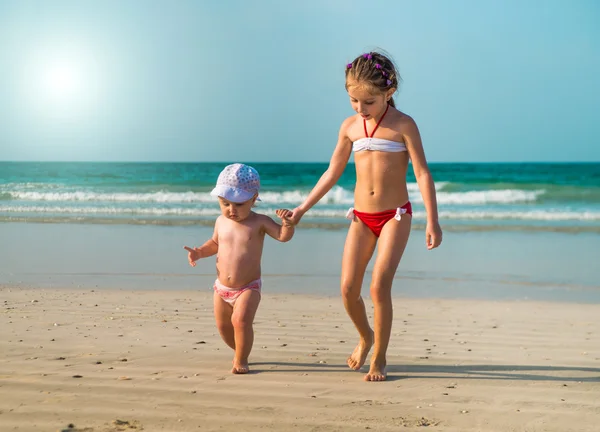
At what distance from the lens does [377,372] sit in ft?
14.2

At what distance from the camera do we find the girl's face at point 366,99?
4344mm

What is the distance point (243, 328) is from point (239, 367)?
0.23 metres

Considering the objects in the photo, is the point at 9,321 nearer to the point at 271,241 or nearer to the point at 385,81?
the point at 385,81

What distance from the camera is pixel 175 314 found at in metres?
6.38

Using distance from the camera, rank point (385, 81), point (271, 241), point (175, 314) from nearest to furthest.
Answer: point (385, 81)
point (175, 314)
point (271, 241)

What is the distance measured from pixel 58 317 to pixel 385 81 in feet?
11.3

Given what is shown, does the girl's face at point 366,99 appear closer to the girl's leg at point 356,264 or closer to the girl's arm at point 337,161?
the girl's arm at point 337,161

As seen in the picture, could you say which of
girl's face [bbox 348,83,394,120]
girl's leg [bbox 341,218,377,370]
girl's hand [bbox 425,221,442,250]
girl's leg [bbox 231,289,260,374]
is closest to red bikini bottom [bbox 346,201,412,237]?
girl's leg [bbox 341,218,377,370]

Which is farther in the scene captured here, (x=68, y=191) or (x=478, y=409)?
(x=68, y=191)

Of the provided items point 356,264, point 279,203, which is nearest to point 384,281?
point 356,264

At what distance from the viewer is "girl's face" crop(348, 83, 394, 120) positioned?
14.3 ft

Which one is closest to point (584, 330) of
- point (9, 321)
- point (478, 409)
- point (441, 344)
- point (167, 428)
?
point (441, 344)

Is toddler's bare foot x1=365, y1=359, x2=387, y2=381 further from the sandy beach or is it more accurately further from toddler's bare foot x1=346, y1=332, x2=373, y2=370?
toddler's bare foot x1=346, y1=332, x2=373, y2=370

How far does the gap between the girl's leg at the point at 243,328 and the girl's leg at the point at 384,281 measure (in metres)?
0.74
